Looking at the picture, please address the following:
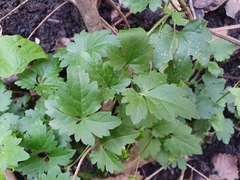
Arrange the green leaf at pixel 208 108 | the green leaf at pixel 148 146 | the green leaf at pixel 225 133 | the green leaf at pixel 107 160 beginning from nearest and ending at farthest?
1. the green leaf at pixel 107 160
2. the green leaf at pixel 148 146
3. the green leaf at pixel 208 108
4. the green leaf at pixel 225 133

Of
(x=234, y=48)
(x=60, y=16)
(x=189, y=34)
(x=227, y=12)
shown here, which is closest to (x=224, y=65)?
(x=234, y=48)

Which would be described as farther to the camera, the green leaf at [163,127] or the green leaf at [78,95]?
the green leaf at [163,127]

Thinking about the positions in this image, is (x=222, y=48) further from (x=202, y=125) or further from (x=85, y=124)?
(x=85, y=124)

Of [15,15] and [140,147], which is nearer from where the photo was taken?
[140,147]

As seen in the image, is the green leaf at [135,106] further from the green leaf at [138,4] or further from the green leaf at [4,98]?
the green leaf at [4,98]

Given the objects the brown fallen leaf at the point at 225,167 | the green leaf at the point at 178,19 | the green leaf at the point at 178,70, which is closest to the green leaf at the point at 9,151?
Answer: the green leaf at the point at 178,70

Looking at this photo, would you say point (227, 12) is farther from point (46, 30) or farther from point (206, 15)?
point (46, 30)

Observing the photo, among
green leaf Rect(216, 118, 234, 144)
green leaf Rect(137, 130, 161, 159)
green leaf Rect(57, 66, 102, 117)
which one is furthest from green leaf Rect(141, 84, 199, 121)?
green leaf Rect(216, 118, 234, 144)
